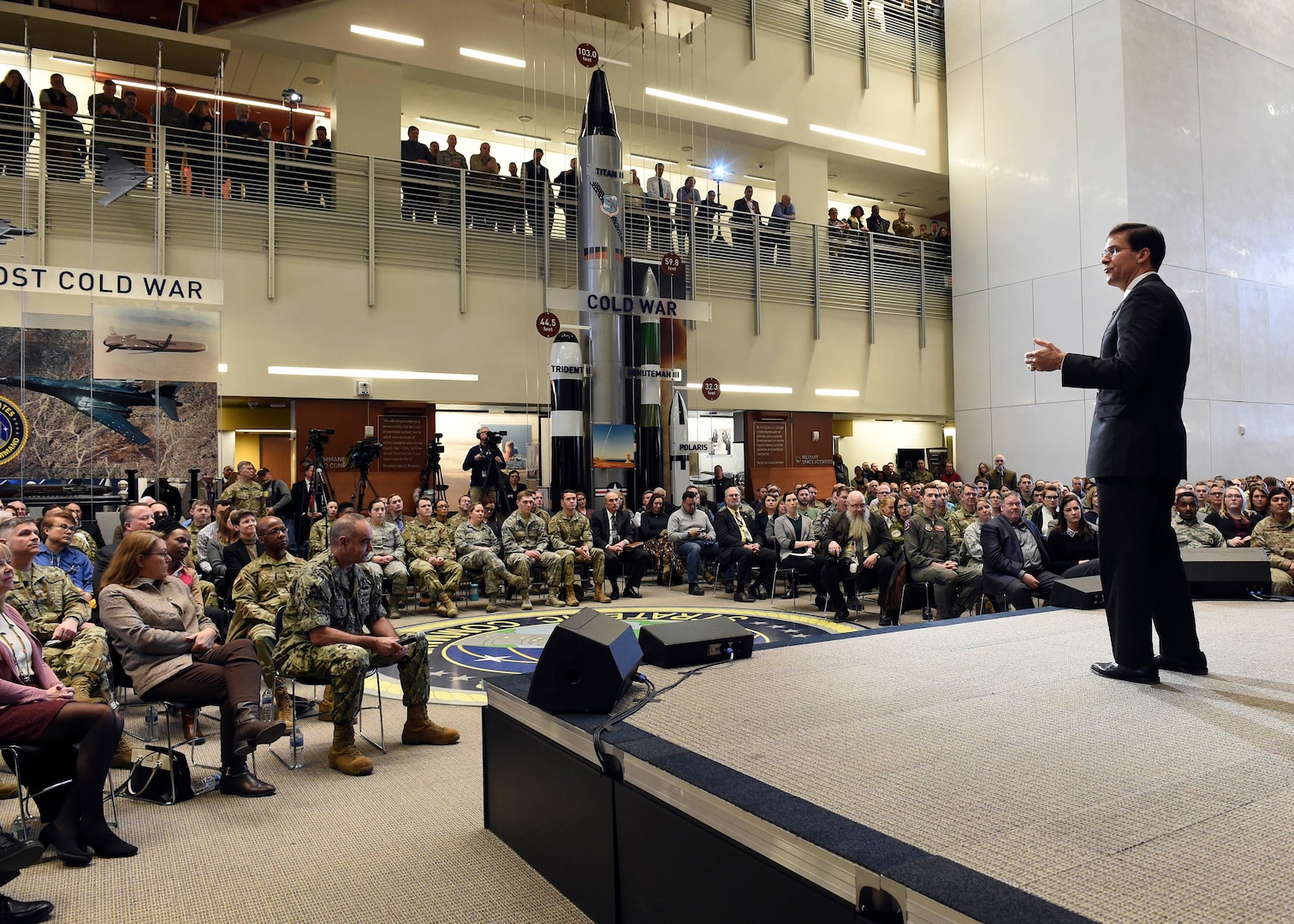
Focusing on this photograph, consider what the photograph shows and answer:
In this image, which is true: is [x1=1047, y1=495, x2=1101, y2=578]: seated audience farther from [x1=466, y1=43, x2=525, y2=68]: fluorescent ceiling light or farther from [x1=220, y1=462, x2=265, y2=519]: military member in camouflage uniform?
[x1=466, y1=43, x2=525, y2=68]: fluorescent ceiling light

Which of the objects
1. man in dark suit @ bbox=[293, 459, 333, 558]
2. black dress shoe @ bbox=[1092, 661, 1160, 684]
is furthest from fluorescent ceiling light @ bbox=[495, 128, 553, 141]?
black dress shoe @ bbox=[1092, 661, 1160, 684]

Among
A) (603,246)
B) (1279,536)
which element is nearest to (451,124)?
(603,246)

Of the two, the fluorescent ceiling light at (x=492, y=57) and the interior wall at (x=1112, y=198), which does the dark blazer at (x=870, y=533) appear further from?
the fluorescent ceiling light at (x=492, y=57)

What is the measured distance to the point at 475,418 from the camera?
13539 millimetres

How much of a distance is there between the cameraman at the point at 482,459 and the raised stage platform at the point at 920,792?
8.35m

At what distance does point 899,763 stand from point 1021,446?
14.2 meters

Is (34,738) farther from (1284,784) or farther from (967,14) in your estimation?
(967,14)

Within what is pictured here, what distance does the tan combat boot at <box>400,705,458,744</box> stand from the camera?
4324mm

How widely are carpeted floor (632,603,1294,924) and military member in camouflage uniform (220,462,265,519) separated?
757 cm

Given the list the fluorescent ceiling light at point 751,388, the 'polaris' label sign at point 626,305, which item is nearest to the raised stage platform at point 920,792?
the 'polaris' label sign at point 626,305

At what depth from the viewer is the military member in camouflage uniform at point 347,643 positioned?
4.01 m

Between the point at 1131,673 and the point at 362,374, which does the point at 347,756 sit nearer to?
the point at 1131,673

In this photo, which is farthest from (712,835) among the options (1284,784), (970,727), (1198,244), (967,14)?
(967,14)

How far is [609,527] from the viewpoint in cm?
1000
